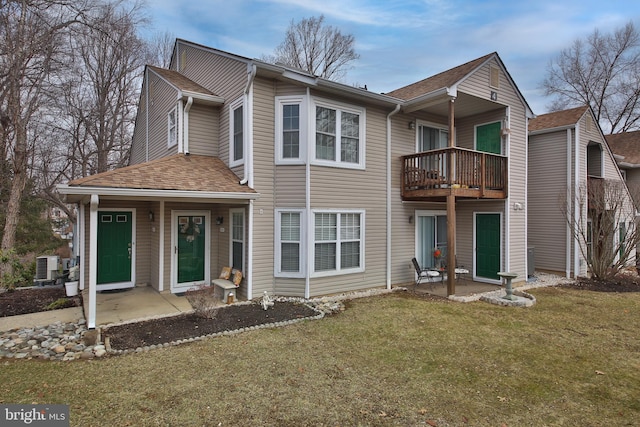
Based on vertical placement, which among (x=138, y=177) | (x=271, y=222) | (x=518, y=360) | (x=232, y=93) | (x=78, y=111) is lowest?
(x=518, y=360)

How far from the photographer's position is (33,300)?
317 inches

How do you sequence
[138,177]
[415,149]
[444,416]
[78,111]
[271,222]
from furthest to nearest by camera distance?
[78,111]
[415,149]
[271,222]
[138,177]
[444,416]

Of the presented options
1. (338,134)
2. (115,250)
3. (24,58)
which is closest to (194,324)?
(115,250)

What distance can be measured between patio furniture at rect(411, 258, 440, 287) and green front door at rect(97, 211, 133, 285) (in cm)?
801

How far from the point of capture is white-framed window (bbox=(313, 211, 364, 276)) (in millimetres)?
8359

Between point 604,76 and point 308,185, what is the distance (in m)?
26.2

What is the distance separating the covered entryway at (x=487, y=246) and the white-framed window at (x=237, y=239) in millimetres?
7529

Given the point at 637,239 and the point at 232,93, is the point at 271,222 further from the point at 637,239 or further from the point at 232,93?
the point at 637,239

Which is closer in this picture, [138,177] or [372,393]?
[372,393]

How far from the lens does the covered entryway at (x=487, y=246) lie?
10547 millimetres

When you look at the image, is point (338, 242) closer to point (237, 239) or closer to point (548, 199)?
point (237, 239)

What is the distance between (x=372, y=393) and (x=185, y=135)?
25.8ft

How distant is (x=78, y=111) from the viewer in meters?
17.3

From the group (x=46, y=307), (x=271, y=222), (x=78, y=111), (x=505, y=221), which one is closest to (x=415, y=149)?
(x=505, y=221)
